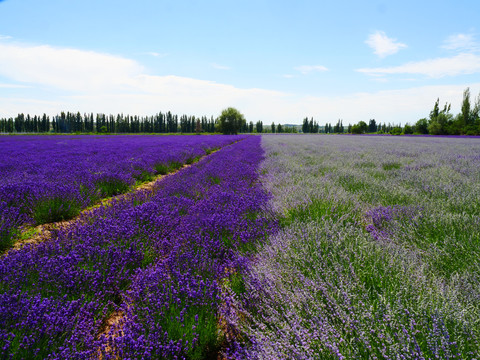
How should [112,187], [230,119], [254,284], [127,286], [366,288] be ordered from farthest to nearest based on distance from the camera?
[230,119] < [112,187] < [127,286] < [254,284] < [366,288]

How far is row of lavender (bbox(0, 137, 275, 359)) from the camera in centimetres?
122

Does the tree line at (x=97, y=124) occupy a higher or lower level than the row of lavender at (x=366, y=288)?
higher

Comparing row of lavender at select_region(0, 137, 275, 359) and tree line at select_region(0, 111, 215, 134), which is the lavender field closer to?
row of lavender at select_region(0, 137, 275, 359)

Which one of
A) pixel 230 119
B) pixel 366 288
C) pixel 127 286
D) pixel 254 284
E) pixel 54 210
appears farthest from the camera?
pixel 230 119

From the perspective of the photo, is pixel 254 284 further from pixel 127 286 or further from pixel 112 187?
pixel 112 187

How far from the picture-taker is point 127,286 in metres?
1.96

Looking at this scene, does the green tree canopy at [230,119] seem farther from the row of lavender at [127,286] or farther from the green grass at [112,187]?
the row of lavender at [127,286]

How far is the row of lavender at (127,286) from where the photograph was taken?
4.00ft

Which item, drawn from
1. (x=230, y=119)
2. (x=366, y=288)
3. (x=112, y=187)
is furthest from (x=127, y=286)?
(x=230, y=119)

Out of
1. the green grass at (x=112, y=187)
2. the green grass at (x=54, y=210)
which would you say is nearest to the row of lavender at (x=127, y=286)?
the green grass at (x=54, y=210)

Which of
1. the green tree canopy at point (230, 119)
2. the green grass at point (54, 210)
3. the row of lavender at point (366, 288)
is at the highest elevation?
the green tree canopy at point (230, 119)

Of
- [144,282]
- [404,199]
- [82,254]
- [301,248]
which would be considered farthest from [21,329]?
[404,199]

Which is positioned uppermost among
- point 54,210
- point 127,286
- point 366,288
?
point 366,288

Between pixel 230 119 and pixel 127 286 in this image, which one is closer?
pixel 127 286
